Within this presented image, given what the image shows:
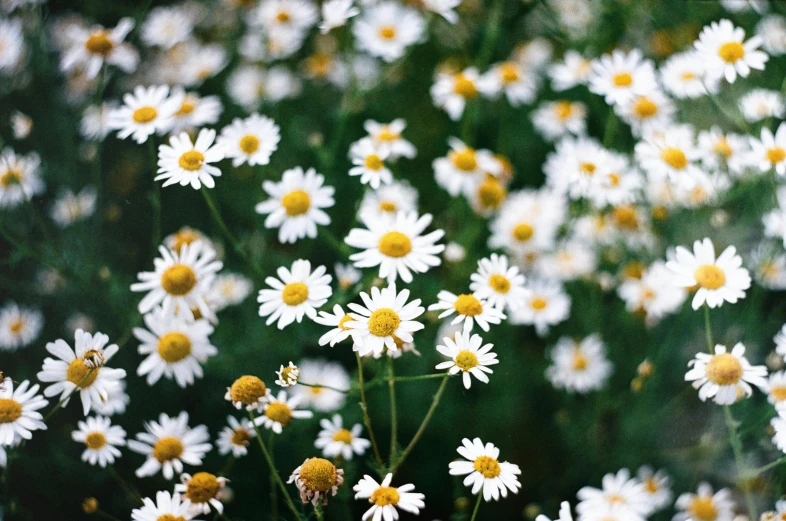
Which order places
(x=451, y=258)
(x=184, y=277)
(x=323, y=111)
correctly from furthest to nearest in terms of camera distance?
(x=323, y=111)
(x=451, y=258)
(x=184, y=277)

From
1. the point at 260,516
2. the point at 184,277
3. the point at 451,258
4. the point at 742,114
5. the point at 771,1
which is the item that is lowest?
the point at 260,516

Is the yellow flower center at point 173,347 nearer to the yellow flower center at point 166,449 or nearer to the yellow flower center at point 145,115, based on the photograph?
the yellow flower center at point 166,449

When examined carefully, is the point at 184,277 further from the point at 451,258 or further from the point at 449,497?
the point at 449,497

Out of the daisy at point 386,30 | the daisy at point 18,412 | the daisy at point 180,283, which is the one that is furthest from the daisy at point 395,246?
the daisy at point 386,30

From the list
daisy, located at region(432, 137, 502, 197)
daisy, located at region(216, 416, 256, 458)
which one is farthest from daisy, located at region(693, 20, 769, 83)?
daisy, located at region(216, 416, 256, 458)

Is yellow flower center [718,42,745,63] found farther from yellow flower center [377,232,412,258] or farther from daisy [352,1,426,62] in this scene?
yellow flower center [377,232,412,258]

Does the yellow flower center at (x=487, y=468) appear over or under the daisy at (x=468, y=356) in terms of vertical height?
under

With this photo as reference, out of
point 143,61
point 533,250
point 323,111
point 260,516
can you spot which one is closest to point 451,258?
point 533,250
